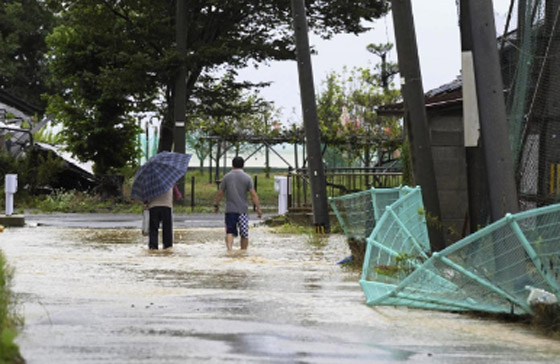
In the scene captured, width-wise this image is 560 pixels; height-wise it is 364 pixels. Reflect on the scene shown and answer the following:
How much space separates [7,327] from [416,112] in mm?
7166

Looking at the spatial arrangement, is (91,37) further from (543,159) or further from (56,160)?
(543,159)

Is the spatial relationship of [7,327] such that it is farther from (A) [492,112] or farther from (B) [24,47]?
(B) [24,47]

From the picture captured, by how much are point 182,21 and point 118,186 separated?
6.41 m

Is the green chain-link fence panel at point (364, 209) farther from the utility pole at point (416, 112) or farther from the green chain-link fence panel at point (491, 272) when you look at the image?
the green chain-link fence panel at point (491, 272)

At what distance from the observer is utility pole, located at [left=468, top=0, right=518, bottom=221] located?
10.4 metres

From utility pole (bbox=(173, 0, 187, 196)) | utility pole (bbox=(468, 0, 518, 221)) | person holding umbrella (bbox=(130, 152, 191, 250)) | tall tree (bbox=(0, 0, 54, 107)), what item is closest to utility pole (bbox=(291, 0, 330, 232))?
person holding umbrella (bbox=(130, 152, 191, 250))

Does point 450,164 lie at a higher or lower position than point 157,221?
higher

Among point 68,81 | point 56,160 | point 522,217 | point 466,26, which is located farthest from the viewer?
point 68,81

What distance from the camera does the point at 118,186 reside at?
39.1 metres

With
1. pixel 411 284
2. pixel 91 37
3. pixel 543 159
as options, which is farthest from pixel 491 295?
pixel 91 37

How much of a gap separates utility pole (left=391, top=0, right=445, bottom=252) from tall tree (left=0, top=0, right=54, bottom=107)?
49054mm

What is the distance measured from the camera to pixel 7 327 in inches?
280

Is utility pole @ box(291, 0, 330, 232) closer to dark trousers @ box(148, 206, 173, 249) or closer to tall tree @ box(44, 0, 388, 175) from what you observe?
dark trousers @ box(148, 206, 173, 249)

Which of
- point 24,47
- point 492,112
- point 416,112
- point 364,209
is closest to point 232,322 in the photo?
point 492,112
